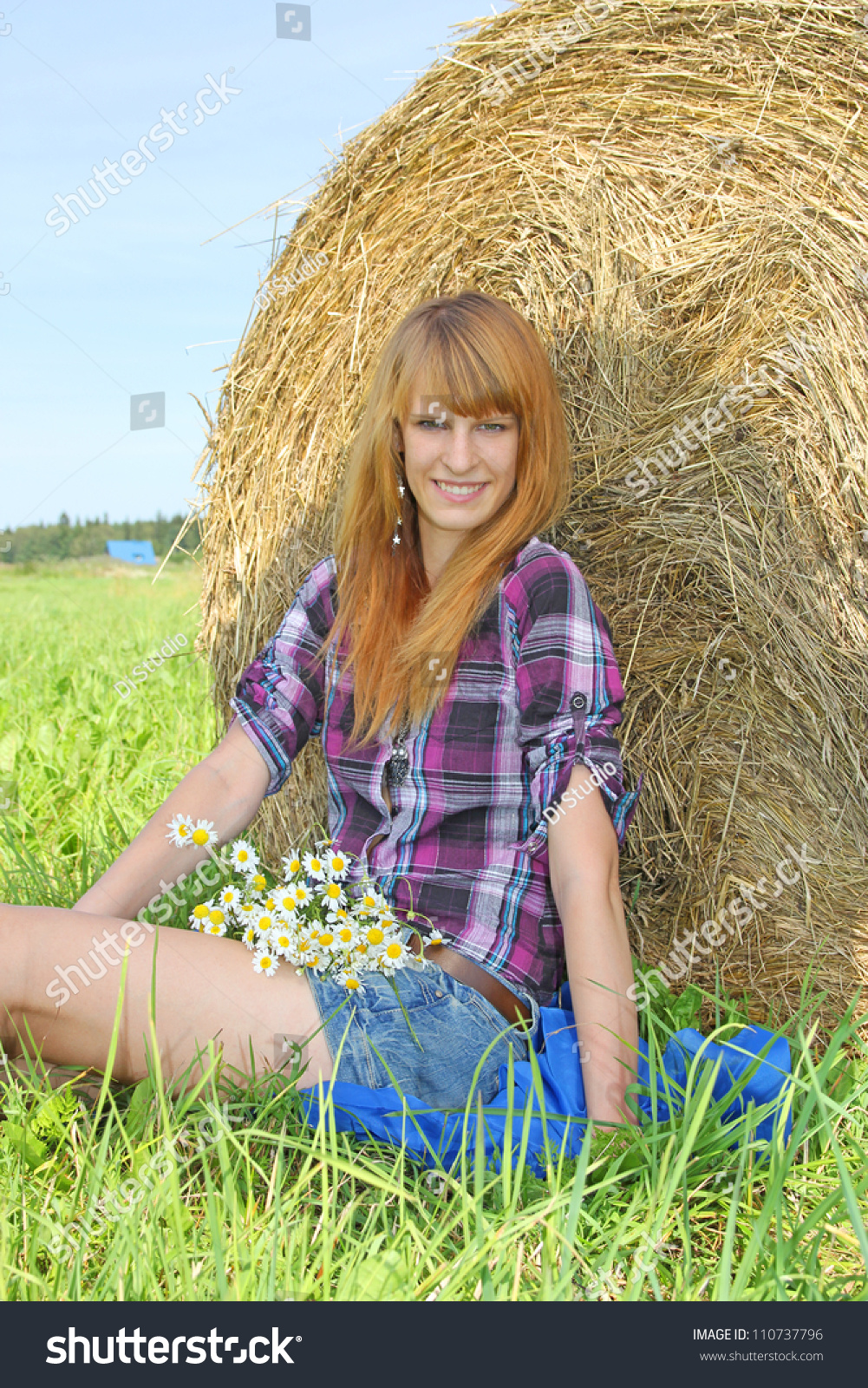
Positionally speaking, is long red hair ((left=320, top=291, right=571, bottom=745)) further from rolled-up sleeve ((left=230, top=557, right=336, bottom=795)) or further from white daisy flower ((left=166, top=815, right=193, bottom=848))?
white daisy flower ((left=166, top=815, right=193, bottom=848))

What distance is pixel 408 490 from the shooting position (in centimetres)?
211

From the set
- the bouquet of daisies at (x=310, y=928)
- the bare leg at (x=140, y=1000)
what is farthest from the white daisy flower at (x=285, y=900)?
the bare leg at (x=140, y=1000)

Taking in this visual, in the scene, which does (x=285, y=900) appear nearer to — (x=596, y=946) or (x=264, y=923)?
(x=264, y=923)

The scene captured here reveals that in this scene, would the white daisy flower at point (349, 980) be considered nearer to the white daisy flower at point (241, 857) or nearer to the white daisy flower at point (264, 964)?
the white daisy flower at point (264, 964)

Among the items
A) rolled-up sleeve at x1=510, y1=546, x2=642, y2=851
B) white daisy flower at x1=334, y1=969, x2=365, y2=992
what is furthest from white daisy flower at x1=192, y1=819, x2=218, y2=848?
rolled-up sleeve at x1=510, y1=546, x2=642, y2=851

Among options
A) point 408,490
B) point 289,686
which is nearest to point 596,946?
point 289,686

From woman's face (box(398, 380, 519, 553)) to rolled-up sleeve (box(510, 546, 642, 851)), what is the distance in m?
0.16

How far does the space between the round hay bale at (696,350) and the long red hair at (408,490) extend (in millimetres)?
295

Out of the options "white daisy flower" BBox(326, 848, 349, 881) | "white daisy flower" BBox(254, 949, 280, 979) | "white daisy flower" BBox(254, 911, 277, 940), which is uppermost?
"white daisy flower" BBox(326, 848, 349, 881)

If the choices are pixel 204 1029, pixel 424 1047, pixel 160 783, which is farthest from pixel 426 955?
pixel 160 783

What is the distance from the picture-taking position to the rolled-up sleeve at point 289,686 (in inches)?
81.7

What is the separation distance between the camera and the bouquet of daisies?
174 centimetres

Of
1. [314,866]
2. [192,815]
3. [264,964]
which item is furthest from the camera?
[192,815]

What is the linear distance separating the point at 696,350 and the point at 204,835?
4.47 ft
